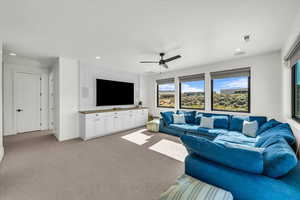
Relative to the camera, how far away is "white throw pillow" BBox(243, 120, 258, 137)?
3.03 meters

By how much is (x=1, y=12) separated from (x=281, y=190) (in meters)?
3.86

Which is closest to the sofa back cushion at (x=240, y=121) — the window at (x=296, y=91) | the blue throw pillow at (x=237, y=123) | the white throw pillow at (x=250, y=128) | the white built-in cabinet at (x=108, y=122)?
the blue throw pillow at (x=237, y=123)

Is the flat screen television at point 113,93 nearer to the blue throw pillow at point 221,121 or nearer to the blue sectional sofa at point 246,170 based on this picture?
the blue throw pillow at point 221,121

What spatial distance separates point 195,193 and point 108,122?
392 centimetres

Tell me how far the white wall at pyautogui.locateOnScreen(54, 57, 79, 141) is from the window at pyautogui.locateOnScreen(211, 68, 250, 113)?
4.79m

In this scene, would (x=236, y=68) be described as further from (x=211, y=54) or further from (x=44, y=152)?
(x=44, y=152)

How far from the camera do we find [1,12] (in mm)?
1788

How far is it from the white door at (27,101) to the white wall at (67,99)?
5.46 feet

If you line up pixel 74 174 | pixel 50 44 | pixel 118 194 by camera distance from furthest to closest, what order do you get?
1. pixel 50 44
2. pixel 74 174
3. pixel 118 194

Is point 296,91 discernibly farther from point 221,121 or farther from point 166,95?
point 166,95

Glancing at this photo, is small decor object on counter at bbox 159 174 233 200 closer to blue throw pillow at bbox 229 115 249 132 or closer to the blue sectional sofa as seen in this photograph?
the blue sectional sofa

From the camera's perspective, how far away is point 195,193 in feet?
3.45

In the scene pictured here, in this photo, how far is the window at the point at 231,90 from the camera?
392 centimetres

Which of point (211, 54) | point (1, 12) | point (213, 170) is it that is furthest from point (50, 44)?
point (211, 54)
